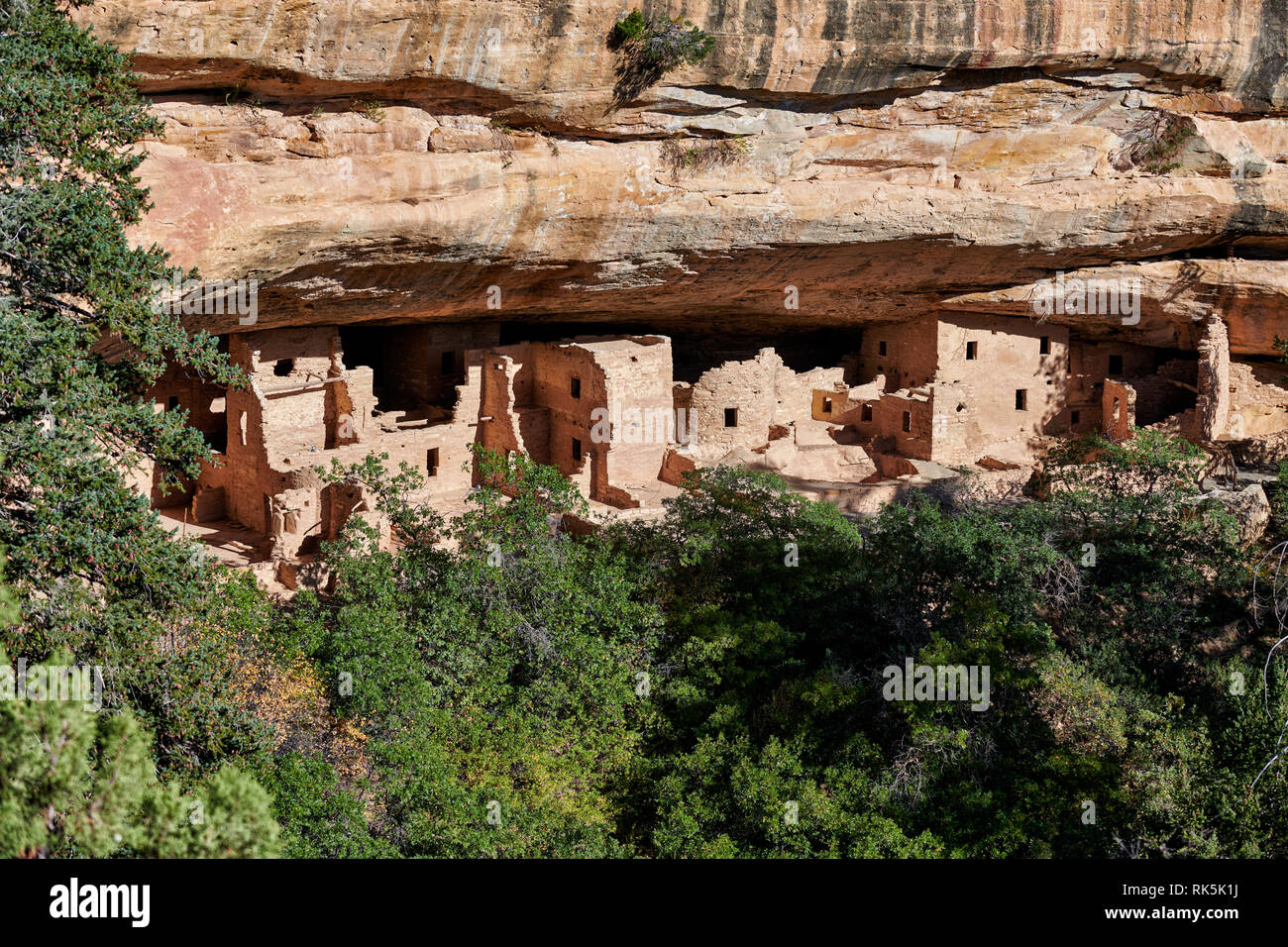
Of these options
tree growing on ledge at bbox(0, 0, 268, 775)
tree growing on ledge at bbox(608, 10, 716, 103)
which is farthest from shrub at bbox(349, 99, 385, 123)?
tree growing on ledge at bbox(0, 0, 268, 775)

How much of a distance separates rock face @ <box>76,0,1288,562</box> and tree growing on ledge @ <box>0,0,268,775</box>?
6.50 feet

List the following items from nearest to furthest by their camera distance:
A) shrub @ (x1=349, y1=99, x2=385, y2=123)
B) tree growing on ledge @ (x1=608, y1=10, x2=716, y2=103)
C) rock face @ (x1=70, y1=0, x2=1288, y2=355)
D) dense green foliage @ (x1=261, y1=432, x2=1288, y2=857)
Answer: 1. dense green foliage @ (x1=261, y1=432, x2=1288, y2=857)
2. rock face @ (x1=70, y1=0, x2=1288, y2=355)
3. shrub @ (x1=349, y1=99, x2=385, y2=123)
4. tree growing on ledge @ (x1=608, y1=10, x2=716, y2=103)

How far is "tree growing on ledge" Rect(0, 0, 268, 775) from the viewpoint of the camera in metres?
11.2

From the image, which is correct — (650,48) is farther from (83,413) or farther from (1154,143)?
(83,413)

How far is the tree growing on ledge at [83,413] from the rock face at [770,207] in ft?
6.50

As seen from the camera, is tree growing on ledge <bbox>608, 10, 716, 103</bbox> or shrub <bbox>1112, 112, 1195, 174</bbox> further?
shrub <bbox>1112, 112, 1195, 174</bbox>

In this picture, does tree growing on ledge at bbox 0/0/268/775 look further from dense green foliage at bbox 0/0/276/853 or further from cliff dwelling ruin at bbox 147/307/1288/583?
cliff dwelling ruin at bbox 147/307/1288/583

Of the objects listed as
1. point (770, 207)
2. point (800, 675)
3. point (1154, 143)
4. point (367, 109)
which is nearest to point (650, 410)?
point (770, 207)

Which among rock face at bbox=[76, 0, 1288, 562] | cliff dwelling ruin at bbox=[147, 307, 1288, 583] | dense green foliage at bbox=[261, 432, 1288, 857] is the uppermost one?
rock face at bbox=[76, 0, 1288, 562]

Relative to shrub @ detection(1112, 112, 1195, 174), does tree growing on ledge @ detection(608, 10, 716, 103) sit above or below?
above

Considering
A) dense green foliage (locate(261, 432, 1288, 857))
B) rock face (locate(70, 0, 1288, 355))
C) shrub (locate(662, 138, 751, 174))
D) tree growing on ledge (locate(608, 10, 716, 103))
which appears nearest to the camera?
dense green foliage (locate(261, 432, 1288, 857))

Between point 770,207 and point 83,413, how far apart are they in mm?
10626

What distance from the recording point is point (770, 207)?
64.6 ft
